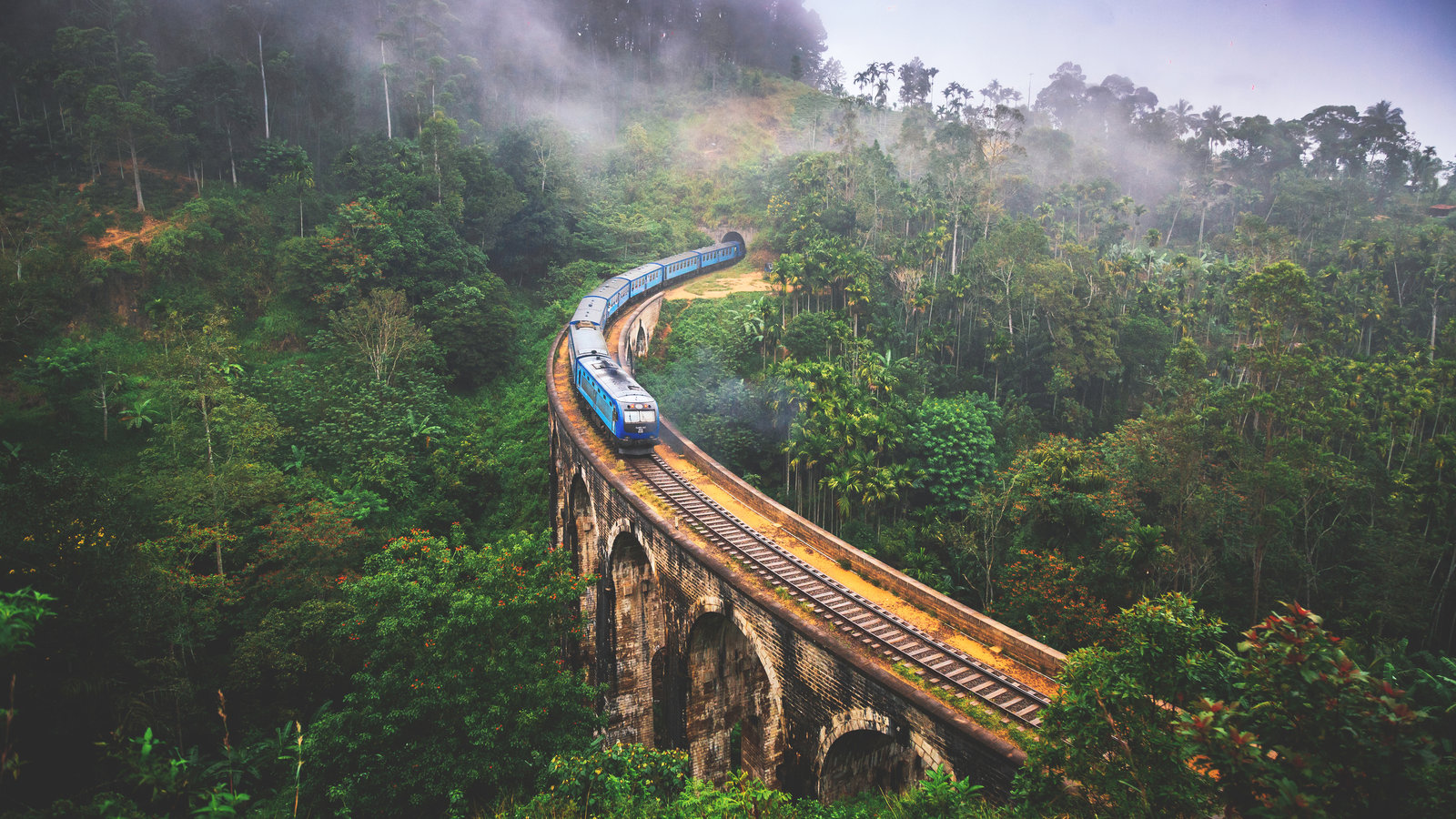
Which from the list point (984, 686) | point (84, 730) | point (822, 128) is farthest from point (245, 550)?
point (822, 128)

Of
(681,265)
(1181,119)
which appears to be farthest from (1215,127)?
(681,265)

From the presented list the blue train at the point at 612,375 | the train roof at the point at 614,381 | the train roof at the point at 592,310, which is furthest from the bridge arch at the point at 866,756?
the train roof at the point at 592,310

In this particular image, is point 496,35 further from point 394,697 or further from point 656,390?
point 394,697

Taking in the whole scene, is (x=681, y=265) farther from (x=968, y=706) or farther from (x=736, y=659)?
(x=968, y=706)

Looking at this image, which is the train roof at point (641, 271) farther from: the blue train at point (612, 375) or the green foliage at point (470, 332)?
the green foliage at point (470, 332)

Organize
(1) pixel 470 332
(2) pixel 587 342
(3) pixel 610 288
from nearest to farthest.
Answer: (2) pixel 587 342 < (1) pixel 470 332 < (3) pixel 610 288

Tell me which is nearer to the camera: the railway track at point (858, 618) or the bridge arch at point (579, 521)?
the railway track at point (858, 618)
